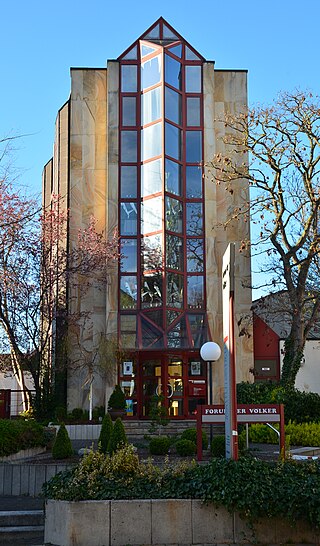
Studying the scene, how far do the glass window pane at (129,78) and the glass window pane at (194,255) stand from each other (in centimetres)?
647

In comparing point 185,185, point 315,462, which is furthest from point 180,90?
point 315,462

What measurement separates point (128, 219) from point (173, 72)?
6043mm

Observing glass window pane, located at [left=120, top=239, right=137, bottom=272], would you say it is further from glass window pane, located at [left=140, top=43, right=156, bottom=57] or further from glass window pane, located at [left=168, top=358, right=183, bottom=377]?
glass window pane, located at [left=140, top=43, right=156, bottom=57]

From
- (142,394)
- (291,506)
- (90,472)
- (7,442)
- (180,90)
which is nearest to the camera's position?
(291,506)

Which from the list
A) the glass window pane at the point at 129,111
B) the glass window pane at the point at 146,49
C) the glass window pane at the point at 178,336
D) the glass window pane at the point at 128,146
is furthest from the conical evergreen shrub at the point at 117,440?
the glass window pane at the point at 146,49

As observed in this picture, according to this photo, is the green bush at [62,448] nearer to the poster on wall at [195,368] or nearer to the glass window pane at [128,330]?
the glass window pane at [128,330]

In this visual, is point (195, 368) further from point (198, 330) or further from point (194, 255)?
point (194, 255)

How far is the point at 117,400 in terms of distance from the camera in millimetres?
24141

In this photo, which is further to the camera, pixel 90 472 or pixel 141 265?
pixel 141 265

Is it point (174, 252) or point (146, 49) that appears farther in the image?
point (146, 49)

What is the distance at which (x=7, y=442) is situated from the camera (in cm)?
1458

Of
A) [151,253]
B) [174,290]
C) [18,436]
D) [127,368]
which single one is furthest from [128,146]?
[18,436]

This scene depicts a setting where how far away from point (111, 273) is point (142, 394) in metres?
4.56

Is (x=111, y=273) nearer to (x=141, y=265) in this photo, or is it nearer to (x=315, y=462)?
(x=141, y=265)
